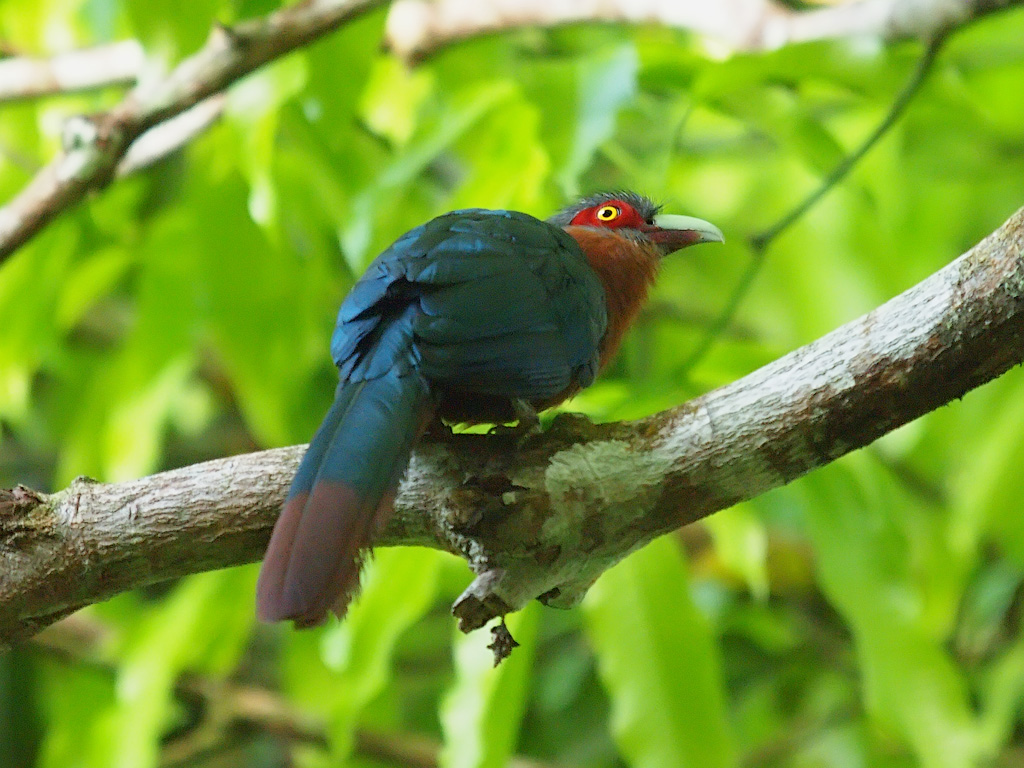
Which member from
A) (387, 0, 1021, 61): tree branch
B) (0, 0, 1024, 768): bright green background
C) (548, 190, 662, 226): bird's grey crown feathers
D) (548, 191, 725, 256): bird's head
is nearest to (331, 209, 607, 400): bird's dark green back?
(0, 0, 1024, 768): bright green background

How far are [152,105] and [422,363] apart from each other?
49.8 inches

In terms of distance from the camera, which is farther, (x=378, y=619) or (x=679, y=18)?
(x=679, y=18)

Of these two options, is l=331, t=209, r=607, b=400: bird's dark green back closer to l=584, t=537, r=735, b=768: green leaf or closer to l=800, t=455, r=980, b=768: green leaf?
l=584, t=537, r=735, b=768: green leaf

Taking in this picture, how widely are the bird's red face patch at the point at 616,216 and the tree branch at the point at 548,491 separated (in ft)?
4.05

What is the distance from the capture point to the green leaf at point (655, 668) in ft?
9.07

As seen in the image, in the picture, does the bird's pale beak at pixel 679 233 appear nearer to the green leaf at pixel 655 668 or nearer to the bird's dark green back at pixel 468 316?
the bird's dark green back at pixel 468 316

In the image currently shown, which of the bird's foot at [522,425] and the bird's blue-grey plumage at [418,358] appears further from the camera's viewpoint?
the bird's foot at [522,425]

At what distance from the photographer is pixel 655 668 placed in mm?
2781

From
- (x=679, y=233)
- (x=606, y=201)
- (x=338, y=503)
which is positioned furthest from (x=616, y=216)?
(x=338, y=503)

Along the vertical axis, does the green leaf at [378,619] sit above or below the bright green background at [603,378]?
below

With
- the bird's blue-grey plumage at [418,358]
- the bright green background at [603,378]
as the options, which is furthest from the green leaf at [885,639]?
the bird's blue-grey plumage at [418,358]

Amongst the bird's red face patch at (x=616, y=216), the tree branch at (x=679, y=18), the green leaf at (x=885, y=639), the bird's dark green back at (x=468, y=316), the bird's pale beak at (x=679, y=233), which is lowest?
the green leaf at (x=885, y=639)

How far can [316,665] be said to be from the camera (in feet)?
14.2

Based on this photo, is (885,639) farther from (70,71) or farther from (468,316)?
(70,71)
